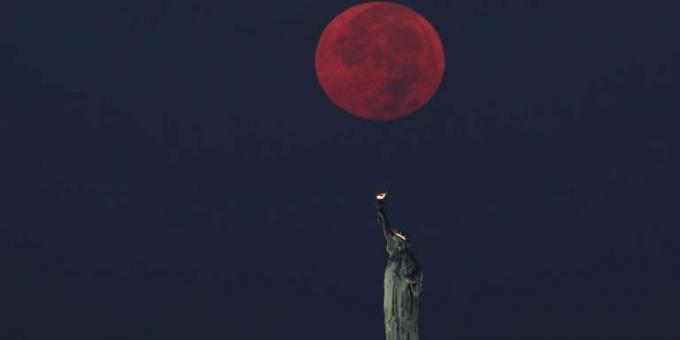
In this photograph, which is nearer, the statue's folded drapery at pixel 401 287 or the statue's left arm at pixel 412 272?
the statue's left arm at pixel 412 272

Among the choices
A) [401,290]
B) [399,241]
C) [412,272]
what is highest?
[399,241]

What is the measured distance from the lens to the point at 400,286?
3089 cm

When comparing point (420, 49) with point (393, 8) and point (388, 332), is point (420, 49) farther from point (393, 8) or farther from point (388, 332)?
point (388, 332)

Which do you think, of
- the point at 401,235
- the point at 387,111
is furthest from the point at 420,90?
the point at 401,235

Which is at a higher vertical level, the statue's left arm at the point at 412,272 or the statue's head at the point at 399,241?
the statue's head at the point at 399,241

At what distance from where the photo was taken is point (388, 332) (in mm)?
31234

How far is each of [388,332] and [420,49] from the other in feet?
54.6

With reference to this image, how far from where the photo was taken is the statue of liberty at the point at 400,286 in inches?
1216

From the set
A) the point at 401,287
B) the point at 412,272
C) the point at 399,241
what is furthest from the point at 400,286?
the point at 399,241

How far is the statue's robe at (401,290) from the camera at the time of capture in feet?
101

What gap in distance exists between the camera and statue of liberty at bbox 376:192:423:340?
3088 centimetres

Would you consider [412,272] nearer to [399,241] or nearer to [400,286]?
[400,286]

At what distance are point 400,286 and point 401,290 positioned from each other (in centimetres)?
10

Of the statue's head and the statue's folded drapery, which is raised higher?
the statue's head
